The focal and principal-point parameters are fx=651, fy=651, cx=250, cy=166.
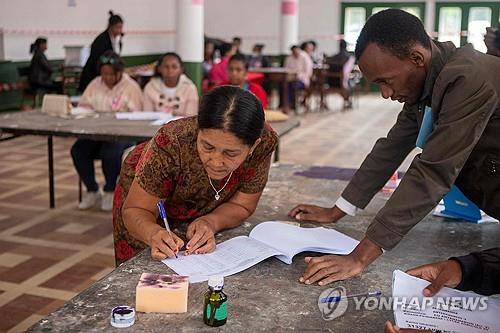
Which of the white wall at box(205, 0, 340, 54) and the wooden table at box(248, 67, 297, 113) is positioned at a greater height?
the white wall at box(205, 0, 340, 54)

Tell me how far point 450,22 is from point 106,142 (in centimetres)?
1280

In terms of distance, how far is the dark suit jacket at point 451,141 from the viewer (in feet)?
5.17

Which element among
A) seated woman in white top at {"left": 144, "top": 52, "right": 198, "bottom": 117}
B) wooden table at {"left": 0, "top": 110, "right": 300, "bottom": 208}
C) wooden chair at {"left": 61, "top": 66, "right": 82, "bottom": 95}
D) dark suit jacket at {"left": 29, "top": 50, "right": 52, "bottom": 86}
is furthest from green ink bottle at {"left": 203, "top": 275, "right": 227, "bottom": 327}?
dark suit jacket at {"left": 29, "top": 50, "right": 52, "bottom": 86}

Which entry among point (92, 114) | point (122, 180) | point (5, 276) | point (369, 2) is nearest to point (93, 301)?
point (122, 180)

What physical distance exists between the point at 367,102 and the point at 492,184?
12.4m

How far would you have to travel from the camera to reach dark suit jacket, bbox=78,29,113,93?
697 centimetres

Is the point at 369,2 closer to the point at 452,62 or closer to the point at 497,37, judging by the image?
the point at 497,37

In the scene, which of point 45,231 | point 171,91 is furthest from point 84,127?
point 171,91

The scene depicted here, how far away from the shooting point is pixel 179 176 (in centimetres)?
211

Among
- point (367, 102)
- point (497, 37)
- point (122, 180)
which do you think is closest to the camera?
point (122, 180)

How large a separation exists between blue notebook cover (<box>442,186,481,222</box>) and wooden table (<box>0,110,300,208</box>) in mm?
1659

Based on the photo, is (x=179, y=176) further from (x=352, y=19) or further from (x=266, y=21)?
(x=266, y=21)

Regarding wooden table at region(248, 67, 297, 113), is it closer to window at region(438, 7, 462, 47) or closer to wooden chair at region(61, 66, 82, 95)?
wooden chair at region(61, 66, 82, 95)

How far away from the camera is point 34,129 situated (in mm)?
4230
